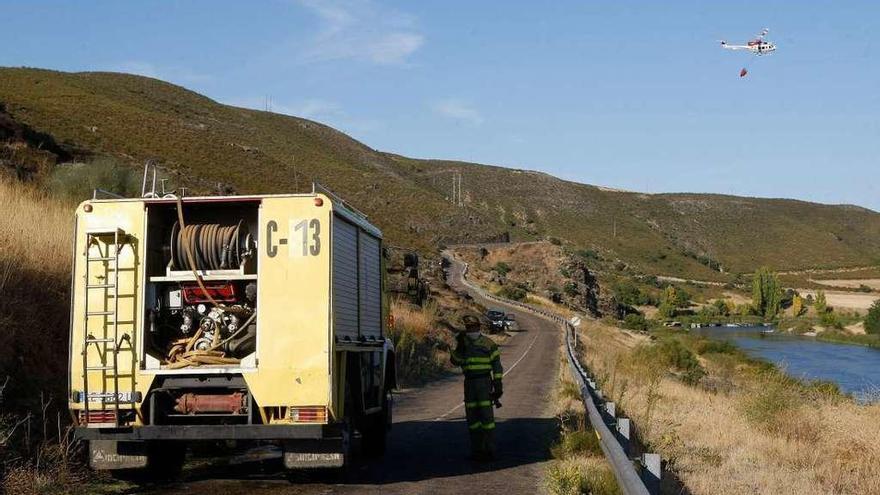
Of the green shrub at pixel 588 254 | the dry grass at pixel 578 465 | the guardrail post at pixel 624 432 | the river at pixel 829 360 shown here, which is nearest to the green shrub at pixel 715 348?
the river at pixel 829 360

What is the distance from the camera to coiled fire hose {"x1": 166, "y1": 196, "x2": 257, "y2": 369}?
9.29m

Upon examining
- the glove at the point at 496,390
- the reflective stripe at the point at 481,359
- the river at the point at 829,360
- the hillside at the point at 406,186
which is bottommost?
the river at the point at 829,360

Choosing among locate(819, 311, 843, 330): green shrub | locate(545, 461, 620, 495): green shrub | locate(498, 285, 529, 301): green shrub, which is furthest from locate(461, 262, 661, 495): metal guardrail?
locate(819, 311, 843, 330): green shrub

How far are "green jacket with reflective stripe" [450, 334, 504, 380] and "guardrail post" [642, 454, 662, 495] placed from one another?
4659 mm

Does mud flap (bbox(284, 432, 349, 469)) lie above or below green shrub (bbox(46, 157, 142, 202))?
below

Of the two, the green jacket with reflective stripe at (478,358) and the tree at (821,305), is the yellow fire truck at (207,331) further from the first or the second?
the tree at (821,305)

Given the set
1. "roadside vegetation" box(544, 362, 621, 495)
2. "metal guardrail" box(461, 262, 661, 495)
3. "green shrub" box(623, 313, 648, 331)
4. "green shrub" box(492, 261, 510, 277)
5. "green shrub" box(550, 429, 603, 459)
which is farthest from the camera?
"green shrub" box(492, 261, 510, 277)

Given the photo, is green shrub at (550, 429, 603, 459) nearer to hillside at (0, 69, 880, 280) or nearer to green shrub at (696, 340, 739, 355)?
hillside at (0, 69, 880, 280)

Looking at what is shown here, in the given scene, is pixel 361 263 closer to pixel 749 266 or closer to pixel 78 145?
pixel 78 145

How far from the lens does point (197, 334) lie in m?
9.55

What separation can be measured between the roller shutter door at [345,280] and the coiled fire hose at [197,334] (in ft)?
2.78

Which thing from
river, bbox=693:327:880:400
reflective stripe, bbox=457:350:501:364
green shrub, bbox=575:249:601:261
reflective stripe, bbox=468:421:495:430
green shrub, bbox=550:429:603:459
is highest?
green shrub, bbox=575:249:601:261

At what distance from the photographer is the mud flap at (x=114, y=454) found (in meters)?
9.20

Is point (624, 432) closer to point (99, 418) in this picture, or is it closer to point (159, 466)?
point (159, 466)
